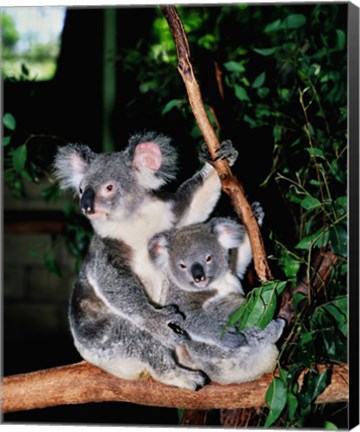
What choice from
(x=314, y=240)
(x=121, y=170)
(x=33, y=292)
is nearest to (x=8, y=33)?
(x=121, y=170)

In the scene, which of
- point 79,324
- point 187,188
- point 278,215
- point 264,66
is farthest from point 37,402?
point 264,66

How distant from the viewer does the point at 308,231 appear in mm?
2863

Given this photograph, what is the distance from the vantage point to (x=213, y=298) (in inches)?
98.0

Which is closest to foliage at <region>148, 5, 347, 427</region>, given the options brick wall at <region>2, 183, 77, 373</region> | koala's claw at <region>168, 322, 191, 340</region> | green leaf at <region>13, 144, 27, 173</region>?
koala's claw at <region>168, 322, 191, 340</region>

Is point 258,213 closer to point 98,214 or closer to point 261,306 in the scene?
point 261,306

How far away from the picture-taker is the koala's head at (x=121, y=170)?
241cm

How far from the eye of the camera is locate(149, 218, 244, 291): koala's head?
2416 mm

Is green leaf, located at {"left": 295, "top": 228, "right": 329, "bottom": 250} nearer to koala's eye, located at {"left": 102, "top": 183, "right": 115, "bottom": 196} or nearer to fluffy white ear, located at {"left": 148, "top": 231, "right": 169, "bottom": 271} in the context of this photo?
fluffy white ear, located at {"left": 148, "top": 231, "right": 169, "bottom": 271}

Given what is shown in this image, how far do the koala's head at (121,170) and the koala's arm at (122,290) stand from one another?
14cm

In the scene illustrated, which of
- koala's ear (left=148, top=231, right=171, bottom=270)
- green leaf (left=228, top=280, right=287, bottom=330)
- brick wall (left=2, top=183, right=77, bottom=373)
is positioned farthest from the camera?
brick wall (left=2, top=183, right=77, bottom=373)

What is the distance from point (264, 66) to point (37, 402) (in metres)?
1.93

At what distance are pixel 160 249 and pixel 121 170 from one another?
0.30 meters

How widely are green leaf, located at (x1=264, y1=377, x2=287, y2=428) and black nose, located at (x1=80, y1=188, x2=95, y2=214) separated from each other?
82 centimetres

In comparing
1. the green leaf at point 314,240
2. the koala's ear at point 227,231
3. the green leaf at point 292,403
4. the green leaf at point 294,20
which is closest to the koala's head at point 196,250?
the koala's ear at point 227,231
